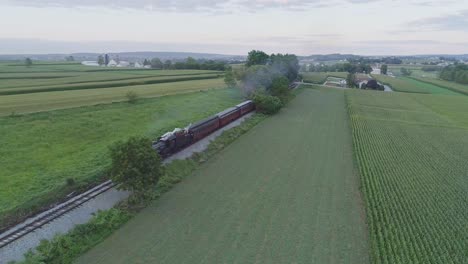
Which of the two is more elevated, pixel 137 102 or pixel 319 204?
pixel 137 102

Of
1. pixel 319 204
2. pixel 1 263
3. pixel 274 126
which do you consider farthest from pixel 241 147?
pixel 1 263

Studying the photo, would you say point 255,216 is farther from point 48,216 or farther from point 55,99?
point 55,99

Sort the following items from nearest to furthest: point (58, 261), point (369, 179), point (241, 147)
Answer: point (58, 261) → point (369, 179) → point (241, 147)

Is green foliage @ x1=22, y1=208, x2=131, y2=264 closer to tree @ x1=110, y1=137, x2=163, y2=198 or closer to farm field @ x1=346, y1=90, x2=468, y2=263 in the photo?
tree @ x1=110, y1=137, x2=163, y2=198

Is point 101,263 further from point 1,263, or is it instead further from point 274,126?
point 274,126

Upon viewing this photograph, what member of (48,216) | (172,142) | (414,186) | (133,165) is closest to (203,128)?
(172,142)

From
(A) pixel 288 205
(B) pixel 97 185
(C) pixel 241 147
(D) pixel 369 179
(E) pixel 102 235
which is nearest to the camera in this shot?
(E) pixel 102 235

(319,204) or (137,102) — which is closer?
(319,204)

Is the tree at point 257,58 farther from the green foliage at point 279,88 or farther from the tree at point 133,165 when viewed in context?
the tree at point 133,165

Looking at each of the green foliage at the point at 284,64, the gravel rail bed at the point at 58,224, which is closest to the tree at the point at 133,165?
the gravel rail bed at the point at 58,224
